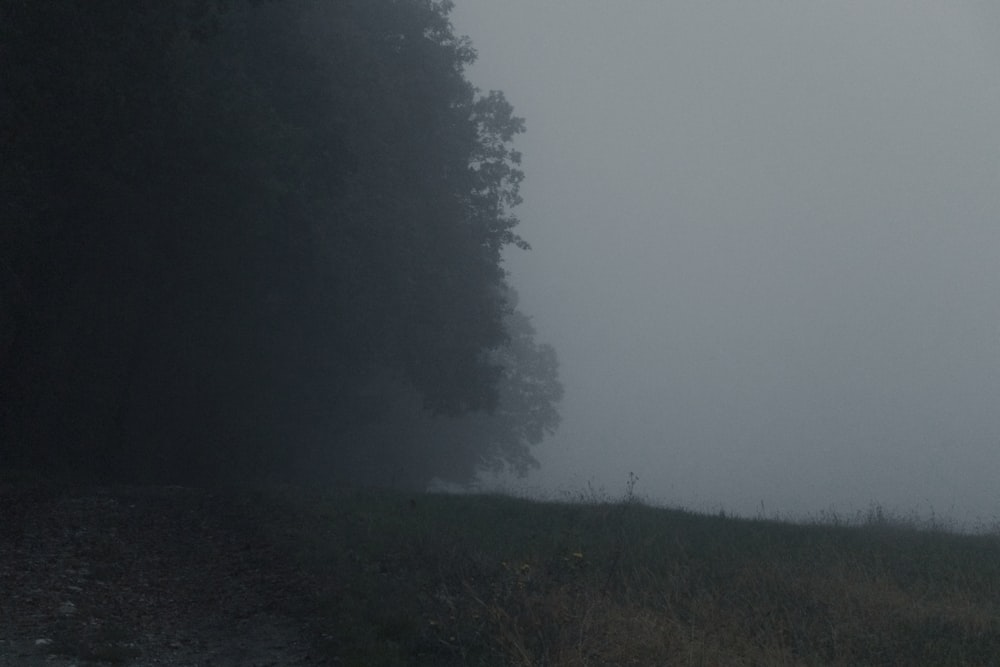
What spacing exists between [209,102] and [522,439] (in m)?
39.1

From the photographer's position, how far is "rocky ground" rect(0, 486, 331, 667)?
9.64 m

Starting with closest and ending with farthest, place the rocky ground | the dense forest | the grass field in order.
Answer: the grass field → the rocky ground → the dense forest

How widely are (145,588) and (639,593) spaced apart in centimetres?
578

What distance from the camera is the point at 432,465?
4756 cm

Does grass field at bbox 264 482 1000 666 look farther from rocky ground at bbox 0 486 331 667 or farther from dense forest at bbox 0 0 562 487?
dense forest at bbox 0 0 562 487

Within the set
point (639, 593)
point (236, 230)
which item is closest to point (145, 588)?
point (639, 593)

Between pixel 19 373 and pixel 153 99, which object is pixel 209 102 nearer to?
pixel 153 99

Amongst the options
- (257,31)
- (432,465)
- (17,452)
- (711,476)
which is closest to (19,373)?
(17,452)

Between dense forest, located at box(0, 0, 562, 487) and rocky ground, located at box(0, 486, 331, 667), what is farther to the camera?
dense forest, located at box(0, 0, 562, 487)

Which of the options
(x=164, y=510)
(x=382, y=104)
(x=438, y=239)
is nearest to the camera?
(x=164, y=510)

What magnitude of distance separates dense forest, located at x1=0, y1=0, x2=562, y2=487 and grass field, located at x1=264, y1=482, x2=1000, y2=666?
8428mm

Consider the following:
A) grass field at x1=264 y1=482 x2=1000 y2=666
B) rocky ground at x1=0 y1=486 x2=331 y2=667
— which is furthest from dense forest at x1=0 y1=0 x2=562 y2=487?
grass field at x1=264 y1=482 x2=1000 y2=666

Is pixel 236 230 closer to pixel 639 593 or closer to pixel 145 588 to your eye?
pixel 145 588

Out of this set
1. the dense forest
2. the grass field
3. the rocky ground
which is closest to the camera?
the grass field
